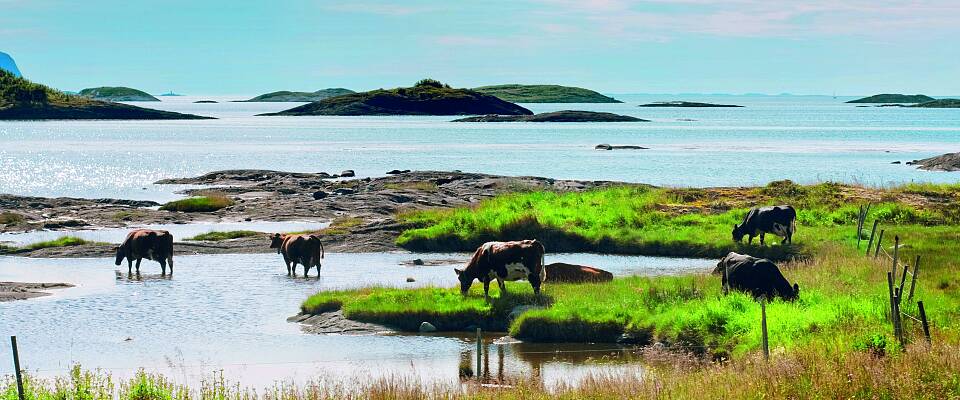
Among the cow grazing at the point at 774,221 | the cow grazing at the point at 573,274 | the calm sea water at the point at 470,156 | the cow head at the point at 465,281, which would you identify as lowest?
the calm sea water at the point at 470,156

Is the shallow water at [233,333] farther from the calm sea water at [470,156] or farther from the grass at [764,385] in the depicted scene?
the calm sea water at [470,156]

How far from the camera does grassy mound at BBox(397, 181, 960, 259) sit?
43.8 m

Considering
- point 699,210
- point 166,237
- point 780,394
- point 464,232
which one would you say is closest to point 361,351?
point 780,394

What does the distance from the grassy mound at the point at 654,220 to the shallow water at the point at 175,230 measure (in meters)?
7.20

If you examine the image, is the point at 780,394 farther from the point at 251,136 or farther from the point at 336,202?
the point at 251,136

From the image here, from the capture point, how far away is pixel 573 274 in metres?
33.8

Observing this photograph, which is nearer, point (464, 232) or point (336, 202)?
point (464, 232)

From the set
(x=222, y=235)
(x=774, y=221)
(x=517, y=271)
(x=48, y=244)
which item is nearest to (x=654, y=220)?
(x=774, y=221)

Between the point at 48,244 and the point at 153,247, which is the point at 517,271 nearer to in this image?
the point at 153,247

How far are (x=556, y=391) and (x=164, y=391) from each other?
639cm

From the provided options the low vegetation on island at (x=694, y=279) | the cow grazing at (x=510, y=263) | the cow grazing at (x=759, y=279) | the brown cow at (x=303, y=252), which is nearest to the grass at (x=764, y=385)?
the low vegetation on island at (x=694, y=279)

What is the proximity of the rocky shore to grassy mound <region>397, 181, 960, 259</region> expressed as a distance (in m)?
2.64

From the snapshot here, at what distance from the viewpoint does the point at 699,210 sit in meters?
51.0

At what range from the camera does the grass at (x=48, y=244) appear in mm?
45781
